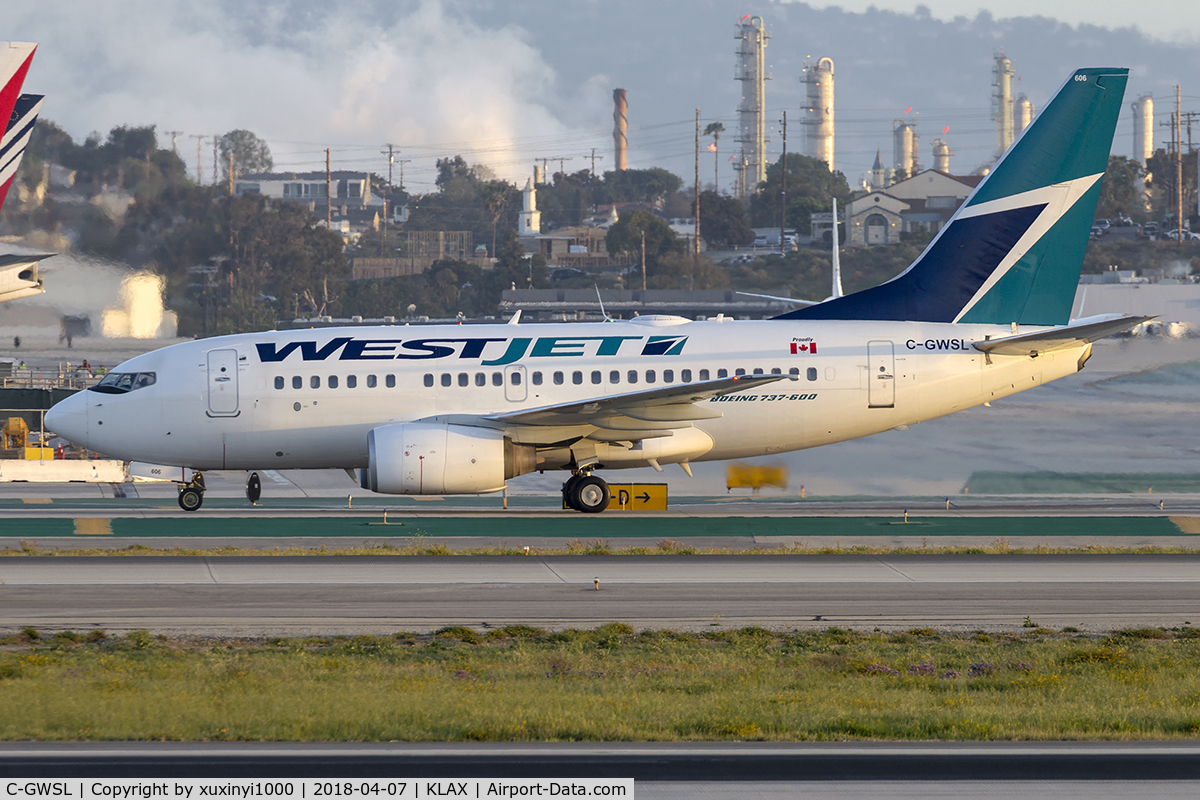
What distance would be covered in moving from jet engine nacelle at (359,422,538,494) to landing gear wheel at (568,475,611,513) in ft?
7.89

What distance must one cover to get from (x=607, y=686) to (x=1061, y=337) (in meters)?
19.1

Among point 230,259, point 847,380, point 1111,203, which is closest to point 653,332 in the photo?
point 847,380

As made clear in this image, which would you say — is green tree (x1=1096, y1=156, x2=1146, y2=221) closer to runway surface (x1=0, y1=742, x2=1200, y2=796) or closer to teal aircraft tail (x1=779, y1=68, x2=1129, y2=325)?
teal aircraft tail (x1=779, y1=68, x2=1129, y2=325)

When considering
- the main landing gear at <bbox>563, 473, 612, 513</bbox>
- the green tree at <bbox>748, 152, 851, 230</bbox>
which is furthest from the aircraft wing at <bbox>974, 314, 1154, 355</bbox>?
the green tree at <bbox>748, 152, 851, 230</bbox>

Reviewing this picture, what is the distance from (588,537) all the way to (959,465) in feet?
55.4

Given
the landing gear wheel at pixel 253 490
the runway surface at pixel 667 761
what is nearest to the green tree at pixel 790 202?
the landing gear wheel at pixel 253 490

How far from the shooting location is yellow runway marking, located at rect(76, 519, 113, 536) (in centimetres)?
2747

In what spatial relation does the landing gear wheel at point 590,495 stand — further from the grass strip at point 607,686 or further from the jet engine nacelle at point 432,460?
the grass strip at point 607,686

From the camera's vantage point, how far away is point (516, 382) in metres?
30.6

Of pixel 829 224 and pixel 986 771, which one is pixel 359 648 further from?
pixel 829 224

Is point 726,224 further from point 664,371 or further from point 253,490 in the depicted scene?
point 253,490

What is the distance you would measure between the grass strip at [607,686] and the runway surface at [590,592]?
975 mm

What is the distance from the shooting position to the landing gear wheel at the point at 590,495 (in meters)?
31.1

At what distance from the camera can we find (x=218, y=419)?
30.5 meters
